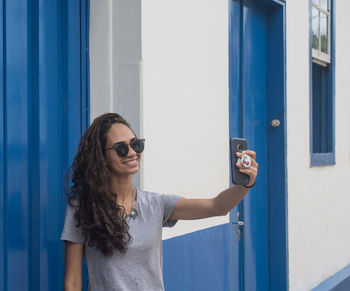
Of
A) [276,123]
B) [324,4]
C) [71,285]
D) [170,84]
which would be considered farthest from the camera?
[324,4]

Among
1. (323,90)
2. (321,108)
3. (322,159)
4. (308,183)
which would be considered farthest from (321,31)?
(308,183)

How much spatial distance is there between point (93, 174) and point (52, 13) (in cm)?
98

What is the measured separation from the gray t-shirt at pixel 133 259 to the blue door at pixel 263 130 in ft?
6.86

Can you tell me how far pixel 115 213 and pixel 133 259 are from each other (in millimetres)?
204

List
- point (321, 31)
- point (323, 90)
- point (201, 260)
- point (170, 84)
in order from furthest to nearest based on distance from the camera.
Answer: point (323, 90), point (321, 31), point (201, 260), point (170, 84)

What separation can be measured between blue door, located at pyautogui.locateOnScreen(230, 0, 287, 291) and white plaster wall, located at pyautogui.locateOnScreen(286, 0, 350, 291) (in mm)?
129

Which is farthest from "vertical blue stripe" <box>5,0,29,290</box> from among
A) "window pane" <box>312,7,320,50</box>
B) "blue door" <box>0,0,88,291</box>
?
"window pane" <box>312,7,320,50</box>

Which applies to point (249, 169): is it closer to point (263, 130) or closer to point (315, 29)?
point (263, 130)

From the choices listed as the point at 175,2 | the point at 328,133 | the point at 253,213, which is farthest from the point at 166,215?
the point at 328,133

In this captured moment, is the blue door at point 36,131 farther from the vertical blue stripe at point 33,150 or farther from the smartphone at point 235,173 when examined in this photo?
the smartphone at point 235,173

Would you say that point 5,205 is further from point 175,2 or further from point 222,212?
point 175,2

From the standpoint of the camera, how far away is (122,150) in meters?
2.17

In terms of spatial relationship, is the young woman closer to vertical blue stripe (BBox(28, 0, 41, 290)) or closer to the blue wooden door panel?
vertical blue stripe (BBox(28, 0, 41, 290))

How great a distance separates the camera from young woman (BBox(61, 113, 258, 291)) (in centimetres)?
206
